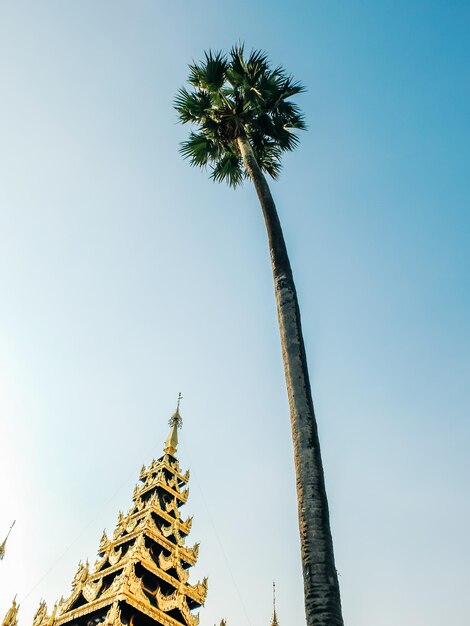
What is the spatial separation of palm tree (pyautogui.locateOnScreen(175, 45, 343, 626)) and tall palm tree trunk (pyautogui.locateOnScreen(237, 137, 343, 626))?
10mm

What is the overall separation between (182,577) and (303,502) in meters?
23.1

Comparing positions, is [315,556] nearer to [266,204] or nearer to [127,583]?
[266,204]

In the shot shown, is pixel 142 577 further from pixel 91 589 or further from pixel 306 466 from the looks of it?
pixel 306 466

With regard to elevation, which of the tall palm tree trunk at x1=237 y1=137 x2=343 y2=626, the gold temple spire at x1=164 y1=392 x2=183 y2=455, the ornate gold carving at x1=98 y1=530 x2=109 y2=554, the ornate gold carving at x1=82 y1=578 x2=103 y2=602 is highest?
the gold temple spire at x1=164 y1=392 x2=183 y2=455

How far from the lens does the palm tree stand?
18.8 feet

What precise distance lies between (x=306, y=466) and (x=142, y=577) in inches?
866

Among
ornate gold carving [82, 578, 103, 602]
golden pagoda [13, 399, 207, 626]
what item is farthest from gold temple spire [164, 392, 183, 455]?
ornate gold carving [82, 578, 103, 602]

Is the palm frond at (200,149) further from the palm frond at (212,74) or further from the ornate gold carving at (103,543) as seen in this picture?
the ornate gold carving at (103,543)

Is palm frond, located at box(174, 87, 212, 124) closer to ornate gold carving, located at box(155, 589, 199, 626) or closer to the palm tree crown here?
the palm tree crown

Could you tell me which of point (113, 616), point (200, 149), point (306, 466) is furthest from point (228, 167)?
point (113, 616)

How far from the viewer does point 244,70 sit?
14.5 metres

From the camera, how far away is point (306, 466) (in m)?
6.57

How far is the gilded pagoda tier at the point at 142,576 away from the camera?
21.7 metres

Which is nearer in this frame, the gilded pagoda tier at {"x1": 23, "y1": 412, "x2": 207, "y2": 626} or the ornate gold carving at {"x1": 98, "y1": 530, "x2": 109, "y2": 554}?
the gilded pagoda tier at {"x1": 23, "y1": 412, "x2": 207, "y2": 626}
